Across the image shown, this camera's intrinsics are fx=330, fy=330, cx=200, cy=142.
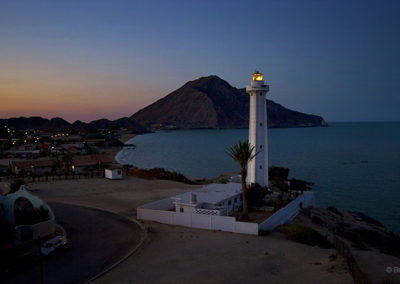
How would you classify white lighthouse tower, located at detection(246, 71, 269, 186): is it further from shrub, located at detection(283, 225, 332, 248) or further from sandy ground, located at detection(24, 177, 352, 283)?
shrub, located at detection(283, 225, 332, 248)

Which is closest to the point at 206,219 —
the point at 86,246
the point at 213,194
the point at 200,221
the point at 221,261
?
the point at 200,221

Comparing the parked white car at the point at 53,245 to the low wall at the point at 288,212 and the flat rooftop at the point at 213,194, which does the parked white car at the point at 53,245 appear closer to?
the flat rooftop at the point at 213,194

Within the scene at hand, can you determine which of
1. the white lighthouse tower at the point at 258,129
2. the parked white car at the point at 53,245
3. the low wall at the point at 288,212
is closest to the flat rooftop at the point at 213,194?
the white lighthouse tower at the point at 258,129

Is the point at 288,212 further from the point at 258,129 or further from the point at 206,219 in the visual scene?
the point at 258,129

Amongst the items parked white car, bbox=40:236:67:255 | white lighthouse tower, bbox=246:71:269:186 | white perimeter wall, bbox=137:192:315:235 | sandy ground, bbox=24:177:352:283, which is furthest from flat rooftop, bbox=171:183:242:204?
parked white car, bbox=40:236:67:255

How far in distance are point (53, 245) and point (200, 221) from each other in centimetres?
672

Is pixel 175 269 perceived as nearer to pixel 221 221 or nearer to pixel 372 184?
pixel 221 221

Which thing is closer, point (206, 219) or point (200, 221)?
point (206, 219)

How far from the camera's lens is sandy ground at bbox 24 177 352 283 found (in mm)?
10523

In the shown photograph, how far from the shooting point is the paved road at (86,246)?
1112 cm

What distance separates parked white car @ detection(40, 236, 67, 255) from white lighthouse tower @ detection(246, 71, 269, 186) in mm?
14710

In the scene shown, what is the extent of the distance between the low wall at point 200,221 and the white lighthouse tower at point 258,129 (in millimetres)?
9258

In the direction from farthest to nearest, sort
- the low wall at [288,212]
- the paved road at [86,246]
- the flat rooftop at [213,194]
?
1. the flat rooftop at [213,194]
2. the low wall at [288,212]
3. the paved road at [86,246]

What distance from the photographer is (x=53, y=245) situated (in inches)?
517
